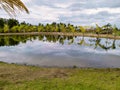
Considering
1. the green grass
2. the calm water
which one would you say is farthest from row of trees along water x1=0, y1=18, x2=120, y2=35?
the green grass

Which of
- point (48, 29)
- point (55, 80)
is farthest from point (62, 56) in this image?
point (48, 29)

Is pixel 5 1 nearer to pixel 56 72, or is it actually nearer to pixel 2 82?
pixel 2 82

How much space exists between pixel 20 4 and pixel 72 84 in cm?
409

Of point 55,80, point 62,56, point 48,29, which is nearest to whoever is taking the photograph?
point 55,80

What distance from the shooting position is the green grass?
9.59 metres

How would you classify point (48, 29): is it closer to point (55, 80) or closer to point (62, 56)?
point (62, 56)

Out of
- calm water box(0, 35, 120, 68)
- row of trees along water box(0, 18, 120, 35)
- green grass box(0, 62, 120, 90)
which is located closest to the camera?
green grass box(0, 62, 120, 90)

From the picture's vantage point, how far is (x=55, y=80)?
10.7 metres

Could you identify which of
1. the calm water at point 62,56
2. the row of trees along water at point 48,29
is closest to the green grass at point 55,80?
the calm water at point 62,56

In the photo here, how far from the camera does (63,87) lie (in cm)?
957

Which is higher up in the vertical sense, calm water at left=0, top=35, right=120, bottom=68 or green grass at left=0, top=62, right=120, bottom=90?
green grass at left=0, top=62, right=120, bottom=90

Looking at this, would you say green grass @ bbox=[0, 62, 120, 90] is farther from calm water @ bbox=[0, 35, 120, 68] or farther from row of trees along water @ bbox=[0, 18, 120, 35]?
row of trees along water @ bbox=[0, 18, 120, 35]

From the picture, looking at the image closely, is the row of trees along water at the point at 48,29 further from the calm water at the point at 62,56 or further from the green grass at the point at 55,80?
the green grass at the point at 55,80

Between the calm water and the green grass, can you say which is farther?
the calm water
